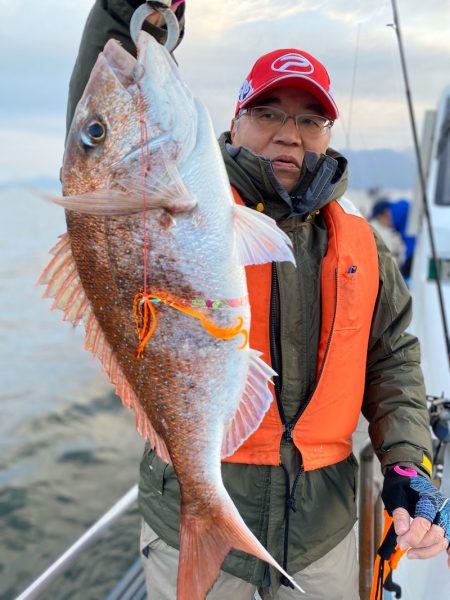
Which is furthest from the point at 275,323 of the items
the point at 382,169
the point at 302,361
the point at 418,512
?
the point at 382,169

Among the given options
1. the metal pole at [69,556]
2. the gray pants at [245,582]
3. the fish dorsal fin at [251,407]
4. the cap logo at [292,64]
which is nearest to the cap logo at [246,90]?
the cap logo at [292,64]

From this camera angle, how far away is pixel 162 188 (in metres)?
1.37

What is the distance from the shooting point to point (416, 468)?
183cm

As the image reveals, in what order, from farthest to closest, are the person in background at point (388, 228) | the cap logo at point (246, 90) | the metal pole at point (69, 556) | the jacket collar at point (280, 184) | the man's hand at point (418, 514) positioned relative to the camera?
1. the person in background at point (388, 228)
2. the metal pole at point (69, 556)
3. the cap logo at point (246, 90)
4. the jacket collar at point (280, 184)
5. the man's hand at point (418, 514)

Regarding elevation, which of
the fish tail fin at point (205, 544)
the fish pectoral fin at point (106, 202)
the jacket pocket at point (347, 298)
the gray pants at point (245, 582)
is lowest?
the gray pants at point (245, 582)

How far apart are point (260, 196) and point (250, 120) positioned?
29 centimetres

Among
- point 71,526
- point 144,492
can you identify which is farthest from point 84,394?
point 144,492

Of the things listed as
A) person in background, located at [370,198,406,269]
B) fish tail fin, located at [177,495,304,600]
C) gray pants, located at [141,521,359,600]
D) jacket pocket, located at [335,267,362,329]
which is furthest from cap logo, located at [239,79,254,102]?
person in background, located at [370,198,406,269]

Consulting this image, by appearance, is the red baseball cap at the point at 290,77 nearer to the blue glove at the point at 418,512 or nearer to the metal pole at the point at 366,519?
the blue glove at the point at 418,512

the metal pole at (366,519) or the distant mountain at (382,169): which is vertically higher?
the distant mountain at (382,169)

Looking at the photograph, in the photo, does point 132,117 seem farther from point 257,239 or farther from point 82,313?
point 82,313

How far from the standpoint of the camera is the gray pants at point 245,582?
1.89 metres

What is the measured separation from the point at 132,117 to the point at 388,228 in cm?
674

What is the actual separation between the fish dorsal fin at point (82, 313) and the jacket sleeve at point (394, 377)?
0.85 meters
